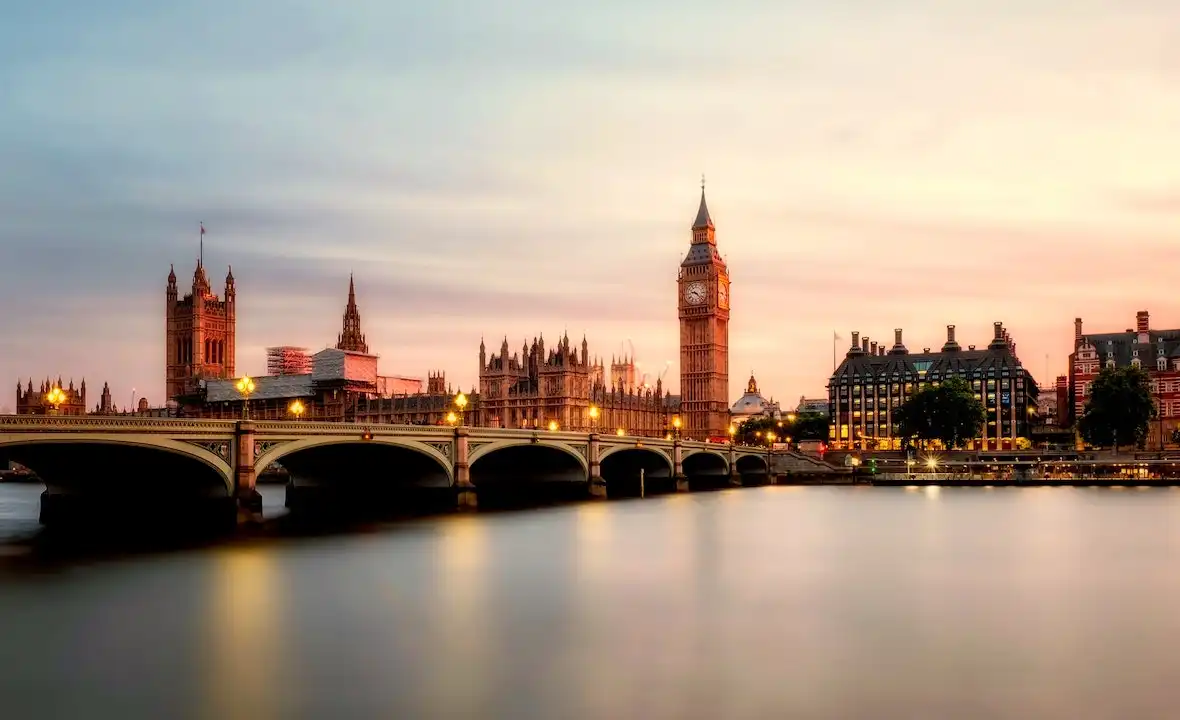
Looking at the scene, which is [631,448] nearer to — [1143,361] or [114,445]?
[114,445]

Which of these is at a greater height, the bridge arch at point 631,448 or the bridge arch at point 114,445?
the bridge arch at point 114,445

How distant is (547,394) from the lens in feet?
497

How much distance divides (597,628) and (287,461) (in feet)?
149

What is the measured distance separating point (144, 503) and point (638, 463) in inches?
2265

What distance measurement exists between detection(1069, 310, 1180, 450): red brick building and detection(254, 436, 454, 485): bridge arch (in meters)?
111

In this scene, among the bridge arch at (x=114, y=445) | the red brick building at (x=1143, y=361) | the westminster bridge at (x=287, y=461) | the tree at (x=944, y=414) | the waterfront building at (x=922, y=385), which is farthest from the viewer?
the waterfront building at (x=922, y=385)

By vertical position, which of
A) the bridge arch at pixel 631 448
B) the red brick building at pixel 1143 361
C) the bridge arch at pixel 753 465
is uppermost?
the red brick building at pixel 1143 361

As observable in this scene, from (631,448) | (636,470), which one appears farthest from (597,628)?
(636,470)

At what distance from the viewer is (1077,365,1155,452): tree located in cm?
12888

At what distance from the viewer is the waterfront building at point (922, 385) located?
7146 inches

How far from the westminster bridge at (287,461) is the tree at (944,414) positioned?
51.8 meters

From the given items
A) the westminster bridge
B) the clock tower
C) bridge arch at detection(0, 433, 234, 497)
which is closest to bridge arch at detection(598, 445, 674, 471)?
the westminster bridge

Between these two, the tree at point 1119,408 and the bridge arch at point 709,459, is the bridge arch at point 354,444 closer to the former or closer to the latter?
the bridge arch at point 709,459

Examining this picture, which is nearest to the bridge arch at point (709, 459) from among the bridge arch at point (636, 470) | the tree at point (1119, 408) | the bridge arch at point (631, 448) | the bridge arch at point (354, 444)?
the bridge arch at point (636, 470)
